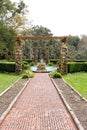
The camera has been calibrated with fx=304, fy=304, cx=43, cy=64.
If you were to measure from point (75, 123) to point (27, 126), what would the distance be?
4.48 ft

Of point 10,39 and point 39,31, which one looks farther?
point 39,31

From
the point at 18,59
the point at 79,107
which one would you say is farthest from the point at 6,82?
the point at 79,107

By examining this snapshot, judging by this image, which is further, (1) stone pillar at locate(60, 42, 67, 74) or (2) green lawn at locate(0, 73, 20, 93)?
(1) stone pillar at locate(60, 42, 67, 74)

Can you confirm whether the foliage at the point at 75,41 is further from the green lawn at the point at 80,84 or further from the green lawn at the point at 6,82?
the green lawn at the point at 6,82

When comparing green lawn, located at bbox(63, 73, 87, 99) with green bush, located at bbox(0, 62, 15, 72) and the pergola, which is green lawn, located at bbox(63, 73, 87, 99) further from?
green bush, located at bbox(0, 62, 15, 72)

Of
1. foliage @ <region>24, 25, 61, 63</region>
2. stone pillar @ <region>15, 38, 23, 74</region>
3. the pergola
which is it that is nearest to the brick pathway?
the pergola

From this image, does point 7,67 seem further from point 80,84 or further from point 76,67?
point 80,84

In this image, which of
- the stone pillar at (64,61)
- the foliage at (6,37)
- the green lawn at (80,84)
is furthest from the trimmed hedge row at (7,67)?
the green lawn at (80,84)

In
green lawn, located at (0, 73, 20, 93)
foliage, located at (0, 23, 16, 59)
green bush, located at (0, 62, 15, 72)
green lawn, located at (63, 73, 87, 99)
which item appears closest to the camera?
green lawn, located at (63, 73, 87, 99)

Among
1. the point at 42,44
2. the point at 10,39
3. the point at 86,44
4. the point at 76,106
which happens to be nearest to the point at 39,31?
the point at 42,44

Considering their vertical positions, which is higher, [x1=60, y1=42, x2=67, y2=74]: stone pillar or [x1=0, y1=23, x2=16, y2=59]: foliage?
[x1=0, y1=23, x2=16, y2=59]: foliage

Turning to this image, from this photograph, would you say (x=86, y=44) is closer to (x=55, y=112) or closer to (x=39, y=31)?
(x=39, y=31)

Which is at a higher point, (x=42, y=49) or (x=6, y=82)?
(x=42, y=49)

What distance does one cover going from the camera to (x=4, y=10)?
38.6 meters
